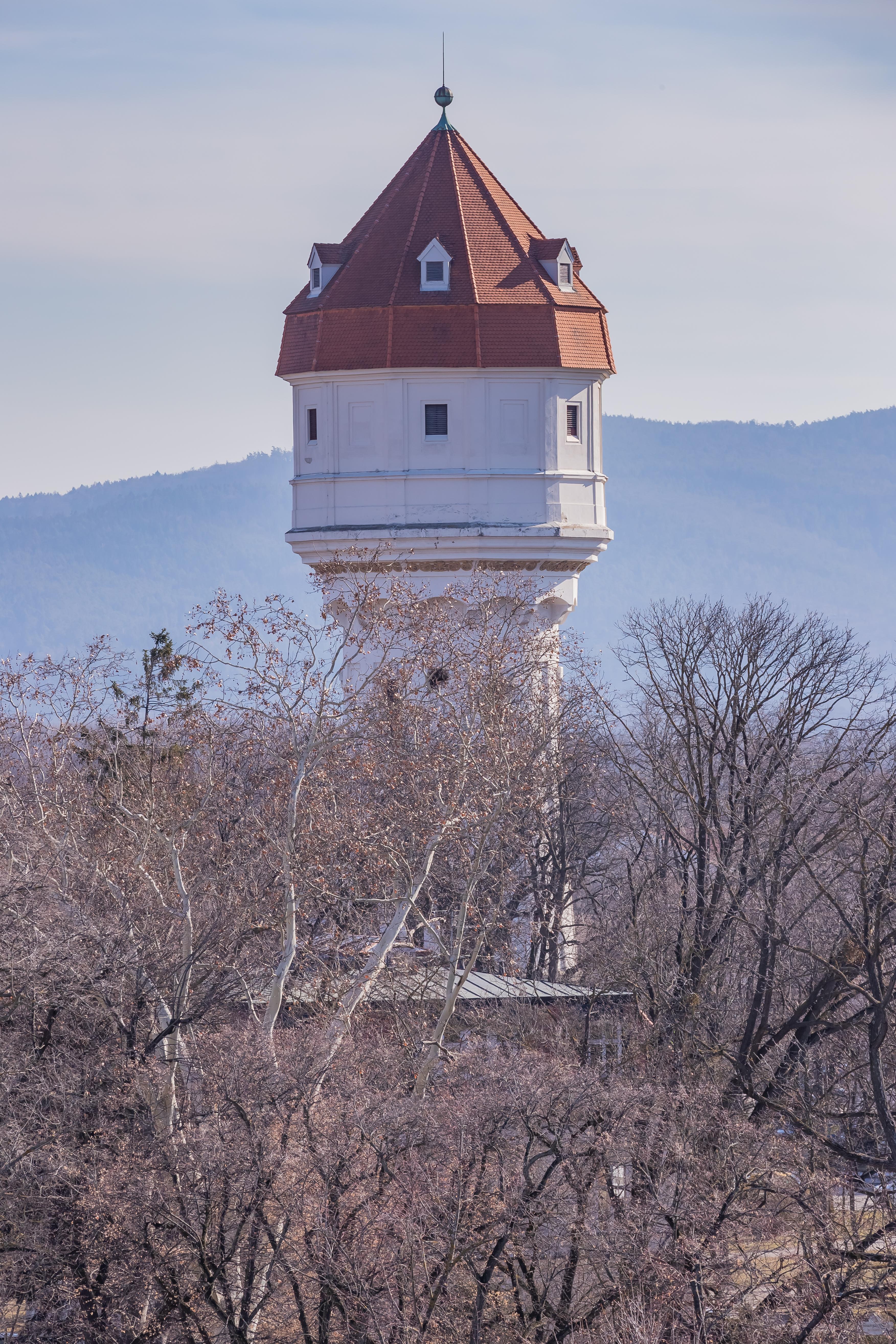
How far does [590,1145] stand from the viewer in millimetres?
17531

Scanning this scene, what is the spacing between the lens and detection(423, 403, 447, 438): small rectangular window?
3231 cm

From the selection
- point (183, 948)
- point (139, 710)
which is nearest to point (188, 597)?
point (139, 710)

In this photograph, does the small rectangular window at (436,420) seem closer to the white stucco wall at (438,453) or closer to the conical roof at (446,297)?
the white stucco wall at (438,453)

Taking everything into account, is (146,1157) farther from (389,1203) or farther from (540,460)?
(540,460)

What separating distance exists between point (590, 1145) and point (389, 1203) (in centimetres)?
227

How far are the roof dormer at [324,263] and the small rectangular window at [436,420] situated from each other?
1.86m

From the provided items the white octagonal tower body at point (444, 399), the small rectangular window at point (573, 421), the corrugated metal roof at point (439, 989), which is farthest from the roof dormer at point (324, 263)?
the corrugated metal roof at point (439, 989)

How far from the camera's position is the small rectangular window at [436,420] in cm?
3231

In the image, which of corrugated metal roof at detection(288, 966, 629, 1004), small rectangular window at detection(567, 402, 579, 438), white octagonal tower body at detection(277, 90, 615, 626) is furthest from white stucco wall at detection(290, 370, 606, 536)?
corrugated metal roof at detection(288, 966, 629, 1004)

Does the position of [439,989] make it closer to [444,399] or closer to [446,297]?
[444,399]

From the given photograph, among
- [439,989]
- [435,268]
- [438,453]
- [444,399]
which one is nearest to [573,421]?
[444,399]

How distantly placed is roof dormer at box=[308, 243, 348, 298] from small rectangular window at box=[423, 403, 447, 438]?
1.86 metres

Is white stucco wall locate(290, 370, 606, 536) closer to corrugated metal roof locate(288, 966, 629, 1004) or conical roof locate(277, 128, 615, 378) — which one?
conical roof locate(277, 128, 615, 378)

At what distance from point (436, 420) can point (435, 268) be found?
2.52 metres
